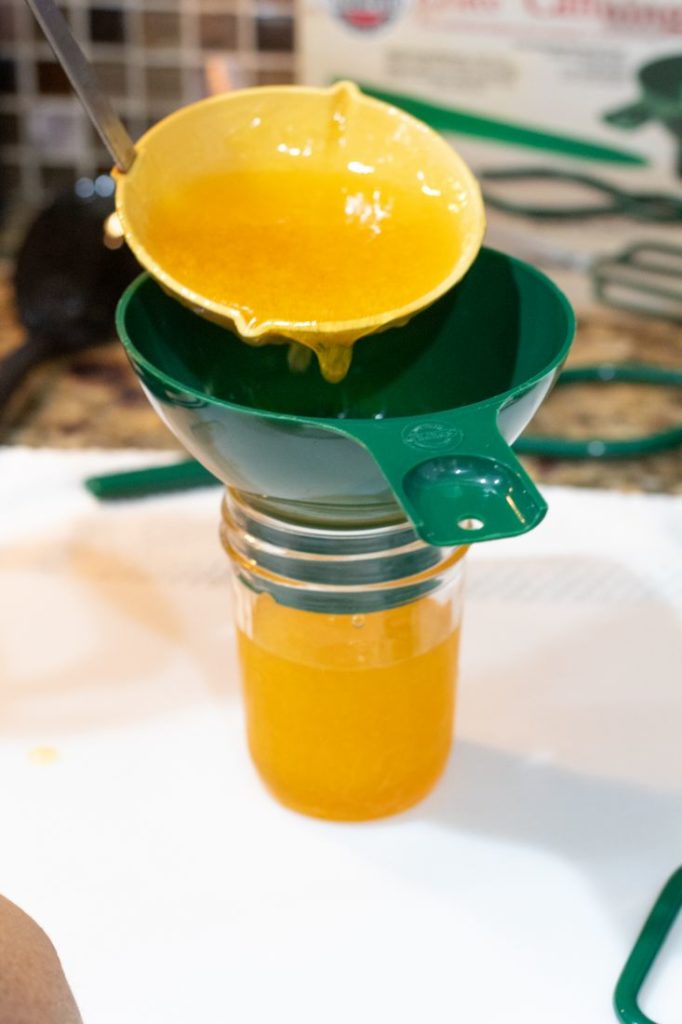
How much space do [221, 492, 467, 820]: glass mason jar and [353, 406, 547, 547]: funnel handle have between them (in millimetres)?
73

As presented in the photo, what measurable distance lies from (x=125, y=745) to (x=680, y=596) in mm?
289

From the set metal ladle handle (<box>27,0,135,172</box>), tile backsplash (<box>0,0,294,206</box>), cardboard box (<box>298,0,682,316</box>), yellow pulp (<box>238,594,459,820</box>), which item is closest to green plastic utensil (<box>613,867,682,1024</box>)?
yellow pulp (<box>238,594,459,820</box>)

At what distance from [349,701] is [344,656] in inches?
0.8

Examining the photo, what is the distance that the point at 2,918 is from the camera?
13.9 inches

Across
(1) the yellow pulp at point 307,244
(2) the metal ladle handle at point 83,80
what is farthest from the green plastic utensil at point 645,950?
(2) the metal ladle handle at point 83,80

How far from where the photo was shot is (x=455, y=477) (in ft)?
1.20

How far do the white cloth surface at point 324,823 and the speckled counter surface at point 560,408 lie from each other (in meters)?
0.07

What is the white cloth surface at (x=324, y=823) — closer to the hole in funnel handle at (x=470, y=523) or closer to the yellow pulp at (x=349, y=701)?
the yellow pulp at (x=349, y=701)

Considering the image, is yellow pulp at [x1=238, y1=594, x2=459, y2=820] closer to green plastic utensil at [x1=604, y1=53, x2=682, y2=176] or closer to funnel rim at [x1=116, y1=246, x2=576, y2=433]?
funnel rim at [x1=116, y1=246, x2=576, y2=433]

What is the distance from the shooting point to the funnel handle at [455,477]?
1.17 ft

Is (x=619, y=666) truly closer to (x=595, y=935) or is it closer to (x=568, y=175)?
(x=595, y=935)

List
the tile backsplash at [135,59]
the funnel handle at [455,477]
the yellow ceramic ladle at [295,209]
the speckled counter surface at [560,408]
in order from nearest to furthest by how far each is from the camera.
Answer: the funnel handle at [455,477] < the yellow ceramic ladle at [295,209] < the speckled counter surface at [560,408] < the tile backsplash at [135,59]

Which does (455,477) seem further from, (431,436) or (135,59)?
(135,59)

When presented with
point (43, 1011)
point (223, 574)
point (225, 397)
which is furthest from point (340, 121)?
point (43, 1011)
